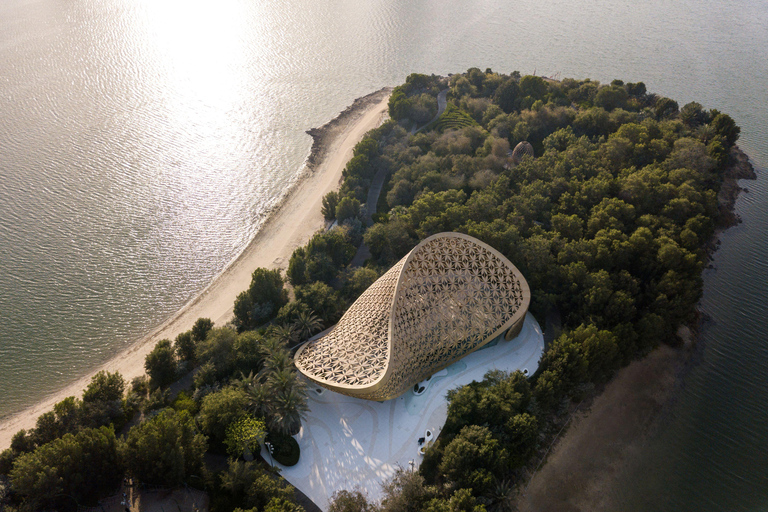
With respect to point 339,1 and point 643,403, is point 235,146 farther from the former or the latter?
point 339,1

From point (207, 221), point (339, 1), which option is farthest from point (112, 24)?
point (207, 221)

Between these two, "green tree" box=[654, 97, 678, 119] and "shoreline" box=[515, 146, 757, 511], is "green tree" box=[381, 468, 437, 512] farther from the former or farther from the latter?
"green tree" box=[654, 97, 678, 119]

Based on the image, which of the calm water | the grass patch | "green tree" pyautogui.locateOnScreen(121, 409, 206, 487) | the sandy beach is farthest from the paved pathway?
Answer: "green tree" pyautogui.locateOnScreen(121, 409, 206, 487)

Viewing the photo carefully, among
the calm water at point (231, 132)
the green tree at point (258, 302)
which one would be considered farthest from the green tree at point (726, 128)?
the green tree at point (258, 302)

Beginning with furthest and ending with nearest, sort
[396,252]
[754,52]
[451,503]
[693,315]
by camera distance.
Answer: [754,52] → [396,252] → [693,315] → [451,503]

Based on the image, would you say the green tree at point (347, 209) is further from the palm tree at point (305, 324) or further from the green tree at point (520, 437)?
the green tree at point (520, 437)

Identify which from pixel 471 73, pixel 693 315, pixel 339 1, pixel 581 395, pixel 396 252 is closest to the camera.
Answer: pixel 581 395

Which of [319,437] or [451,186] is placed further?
[451,186]
